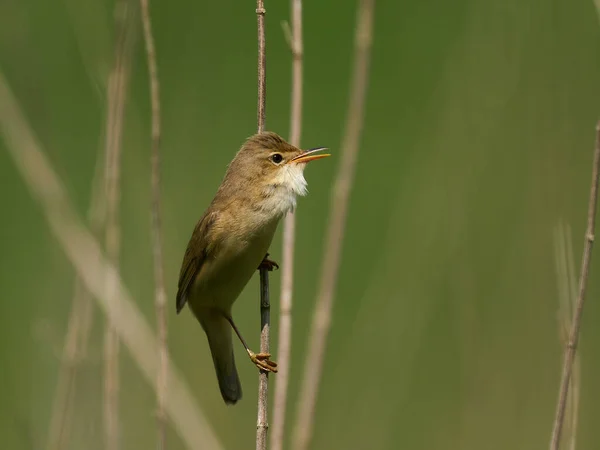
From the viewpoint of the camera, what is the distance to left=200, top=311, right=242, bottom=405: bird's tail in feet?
11.9

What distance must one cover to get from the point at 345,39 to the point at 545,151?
3.45 meters

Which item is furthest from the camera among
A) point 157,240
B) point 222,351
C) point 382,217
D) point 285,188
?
point 382,217

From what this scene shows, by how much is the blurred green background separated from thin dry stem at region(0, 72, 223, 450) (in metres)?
0.12

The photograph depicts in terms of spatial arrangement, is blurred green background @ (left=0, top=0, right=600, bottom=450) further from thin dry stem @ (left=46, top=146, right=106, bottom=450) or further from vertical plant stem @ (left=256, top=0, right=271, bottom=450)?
vertical plant stem @ (left=256, top=0, right=271, bottom=450)

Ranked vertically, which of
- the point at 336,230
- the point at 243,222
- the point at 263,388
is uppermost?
the point at 243,222

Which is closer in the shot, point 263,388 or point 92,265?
point 263,388

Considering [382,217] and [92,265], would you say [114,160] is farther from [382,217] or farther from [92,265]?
[382,217]

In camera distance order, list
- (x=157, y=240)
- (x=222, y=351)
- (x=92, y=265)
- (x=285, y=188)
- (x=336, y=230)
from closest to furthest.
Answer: (x=336, y=230) < (x=157, y=240) < (x=92, y=265) < (x=285, y=188) < (x=222, y=351)

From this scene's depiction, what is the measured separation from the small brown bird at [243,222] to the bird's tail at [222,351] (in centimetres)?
6

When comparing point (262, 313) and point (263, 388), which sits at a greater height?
point (262, 313)

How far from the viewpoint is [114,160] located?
266 centimetres

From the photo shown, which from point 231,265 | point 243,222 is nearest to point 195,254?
point 231,265

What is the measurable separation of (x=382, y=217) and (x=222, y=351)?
7.59 feet

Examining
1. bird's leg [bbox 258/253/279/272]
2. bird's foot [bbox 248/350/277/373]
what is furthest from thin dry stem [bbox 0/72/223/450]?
bird's leg [bbox 258/253/279/272]
